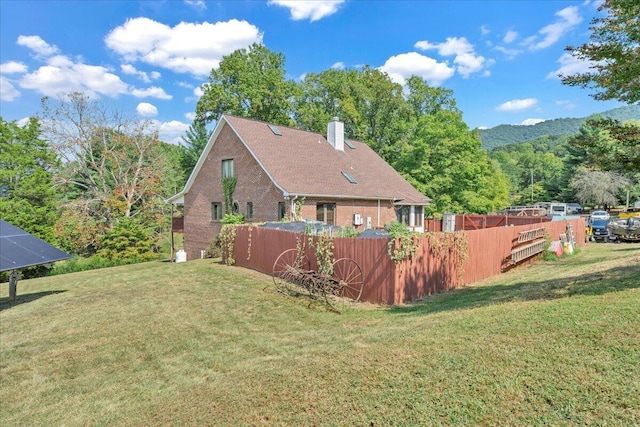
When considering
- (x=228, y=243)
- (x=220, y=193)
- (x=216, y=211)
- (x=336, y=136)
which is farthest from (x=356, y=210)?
(x=216, y=211)

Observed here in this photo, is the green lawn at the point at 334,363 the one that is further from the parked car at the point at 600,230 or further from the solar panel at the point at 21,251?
the parked car at the point at 600,230

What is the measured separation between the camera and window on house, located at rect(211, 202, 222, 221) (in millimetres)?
22516

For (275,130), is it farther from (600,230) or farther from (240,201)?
(600,230)

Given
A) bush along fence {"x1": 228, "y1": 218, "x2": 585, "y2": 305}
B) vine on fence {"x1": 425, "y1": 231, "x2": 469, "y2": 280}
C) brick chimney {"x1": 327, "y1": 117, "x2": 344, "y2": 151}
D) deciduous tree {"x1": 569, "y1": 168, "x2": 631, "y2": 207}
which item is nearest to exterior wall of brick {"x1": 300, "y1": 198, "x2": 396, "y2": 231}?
bush along fence {"x1": 228, "y1": 218, "x2": 585, "y2": 305}

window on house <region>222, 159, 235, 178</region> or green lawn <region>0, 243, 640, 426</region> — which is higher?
window on house <region>222, 159, 235, 178</region>

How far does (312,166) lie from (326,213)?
3.18 m

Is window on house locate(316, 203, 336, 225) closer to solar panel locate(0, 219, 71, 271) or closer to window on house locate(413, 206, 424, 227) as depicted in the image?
window on house locate(413, 206, 424, 227)

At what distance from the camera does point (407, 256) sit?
9.45m

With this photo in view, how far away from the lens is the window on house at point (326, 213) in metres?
19.5

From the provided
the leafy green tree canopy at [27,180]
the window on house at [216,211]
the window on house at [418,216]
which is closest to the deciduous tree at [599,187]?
the window on house at [418,216]

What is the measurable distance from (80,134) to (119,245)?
37.1 feet

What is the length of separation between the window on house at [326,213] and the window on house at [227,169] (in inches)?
222

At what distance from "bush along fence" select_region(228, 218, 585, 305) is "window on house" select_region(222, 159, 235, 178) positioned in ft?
23.7

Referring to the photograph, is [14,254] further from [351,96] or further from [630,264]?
[351,96]
